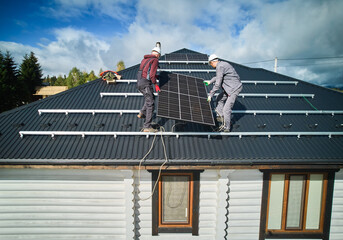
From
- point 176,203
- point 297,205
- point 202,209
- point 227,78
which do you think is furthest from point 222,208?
point 227,78

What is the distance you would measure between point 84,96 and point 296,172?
925cm

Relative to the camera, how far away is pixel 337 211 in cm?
637

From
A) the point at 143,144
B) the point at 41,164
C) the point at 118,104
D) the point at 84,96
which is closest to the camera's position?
the point at 41,164

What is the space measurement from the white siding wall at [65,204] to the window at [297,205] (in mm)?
4858

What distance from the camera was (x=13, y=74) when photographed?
129ft

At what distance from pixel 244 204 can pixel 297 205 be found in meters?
1.98

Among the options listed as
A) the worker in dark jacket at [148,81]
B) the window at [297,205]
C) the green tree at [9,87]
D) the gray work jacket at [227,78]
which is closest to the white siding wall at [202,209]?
the window at [297,205]

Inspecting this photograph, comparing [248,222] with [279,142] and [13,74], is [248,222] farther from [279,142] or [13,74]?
[13,74]

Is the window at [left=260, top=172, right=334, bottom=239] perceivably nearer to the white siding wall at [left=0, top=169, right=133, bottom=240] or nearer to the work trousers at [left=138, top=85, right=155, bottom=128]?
the work trousers at [left=138, top=85, right=155, bottom=128]

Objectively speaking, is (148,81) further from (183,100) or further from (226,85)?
(226,85)

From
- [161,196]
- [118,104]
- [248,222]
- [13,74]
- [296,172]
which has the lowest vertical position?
[248,222]

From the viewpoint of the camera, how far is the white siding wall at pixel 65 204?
6000 millimetres

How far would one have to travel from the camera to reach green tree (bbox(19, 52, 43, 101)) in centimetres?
5345

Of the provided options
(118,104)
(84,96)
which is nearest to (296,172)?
(118,104)
